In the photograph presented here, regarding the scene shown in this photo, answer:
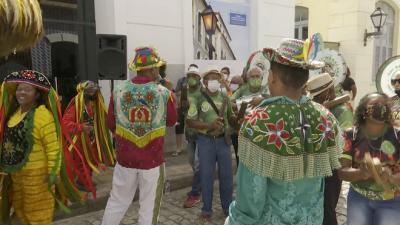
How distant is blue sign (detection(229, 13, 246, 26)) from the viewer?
8.04m

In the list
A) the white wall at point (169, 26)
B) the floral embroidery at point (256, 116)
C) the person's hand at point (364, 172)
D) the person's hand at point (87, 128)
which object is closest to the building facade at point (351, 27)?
the white wall at point (169, 26)

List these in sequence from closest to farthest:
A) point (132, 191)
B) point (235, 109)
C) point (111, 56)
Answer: point (132, 191) → point (235, 109) → point (111, 56)

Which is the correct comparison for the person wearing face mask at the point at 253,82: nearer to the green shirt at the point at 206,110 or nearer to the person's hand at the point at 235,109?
the person's hand at the point at 235,109

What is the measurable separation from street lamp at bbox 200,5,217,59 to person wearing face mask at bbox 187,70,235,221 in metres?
3.62

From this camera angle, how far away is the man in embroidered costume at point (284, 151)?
5.70ft

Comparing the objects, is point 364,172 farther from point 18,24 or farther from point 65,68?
point 65,68

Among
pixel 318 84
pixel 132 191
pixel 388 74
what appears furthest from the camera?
pixel 388 74

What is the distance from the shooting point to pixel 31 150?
9.58ft

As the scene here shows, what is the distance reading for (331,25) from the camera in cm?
1290

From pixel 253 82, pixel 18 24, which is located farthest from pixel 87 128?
pixel 18 24

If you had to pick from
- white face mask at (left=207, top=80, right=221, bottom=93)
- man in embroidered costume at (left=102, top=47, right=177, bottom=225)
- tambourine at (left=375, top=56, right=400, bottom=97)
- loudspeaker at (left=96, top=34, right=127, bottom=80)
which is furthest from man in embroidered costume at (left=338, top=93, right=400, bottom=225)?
loudspeaker at (left=96, top=34, right=127, bottom=80)

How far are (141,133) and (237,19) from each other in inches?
217

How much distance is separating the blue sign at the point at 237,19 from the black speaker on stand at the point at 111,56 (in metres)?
3.34

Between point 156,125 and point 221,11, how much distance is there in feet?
16.8
